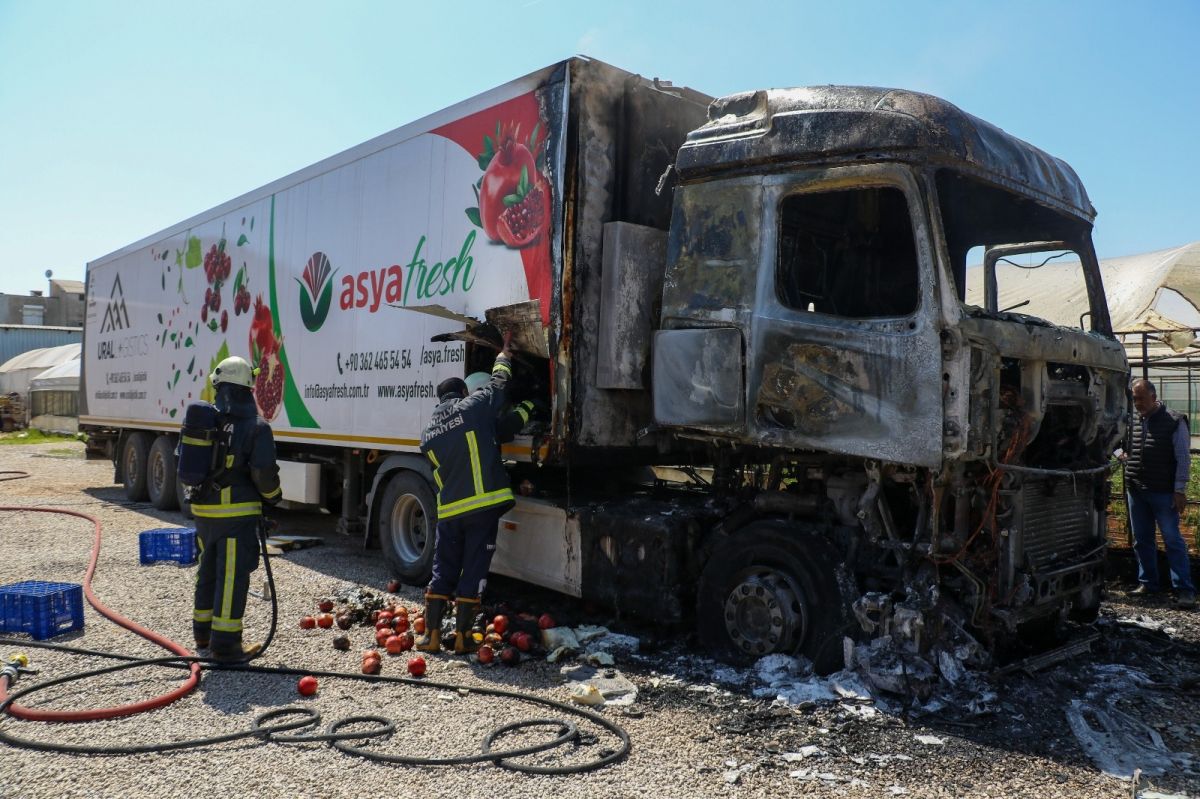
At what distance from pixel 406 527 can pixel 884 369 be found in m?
4.45

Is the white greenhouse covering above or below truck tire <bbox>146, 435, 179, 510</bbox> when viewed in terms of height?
above

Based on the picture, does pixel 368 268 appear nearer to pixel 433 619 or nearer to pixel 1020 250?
pixel 433 619

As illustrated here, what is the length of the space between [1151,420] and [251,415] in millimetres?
6755

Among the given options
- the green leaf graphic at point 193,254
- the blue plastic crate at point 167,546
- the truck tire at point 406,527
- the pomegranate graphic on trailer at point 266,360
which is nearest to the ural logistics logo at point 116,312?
the green leaf graphic at point 193,254

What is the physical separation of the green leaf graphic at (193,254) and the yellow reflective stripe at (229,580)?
6.16 metres

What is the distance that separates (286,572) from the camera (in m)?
7.91

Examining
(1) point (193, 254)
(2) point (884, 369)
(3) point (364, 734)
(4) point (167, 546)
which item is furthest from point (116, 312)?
(2) point (884, 369)

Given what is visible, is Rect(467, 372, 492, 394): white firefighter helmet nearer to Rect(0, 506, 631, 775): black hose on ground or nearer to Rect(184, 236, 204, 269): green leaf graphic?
Rect(0, 506, 631, 775): black hose on ground

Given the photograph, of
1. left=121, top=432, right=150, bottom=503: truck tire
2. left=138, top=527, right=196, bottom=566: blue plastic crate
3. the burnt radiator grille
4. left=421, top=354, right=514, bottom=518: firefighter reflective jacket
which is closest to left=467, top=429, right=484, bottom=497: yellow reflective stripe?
left=421, top=354, right=514, bottom=518: firefighter reflective jacket

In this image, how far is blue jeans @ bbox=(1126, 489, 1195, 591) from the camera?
698cm

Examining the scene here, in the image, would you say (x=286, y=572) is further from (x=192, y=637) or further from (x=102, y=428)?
(x=102, y=428)

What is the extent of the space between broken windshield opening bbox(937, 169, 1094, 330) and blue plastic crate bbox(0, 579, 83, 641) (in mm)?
5739

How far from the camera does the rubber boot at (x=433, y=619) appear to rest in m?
5.62

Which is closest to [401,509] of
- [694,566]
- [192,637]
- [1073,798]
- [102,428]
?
[192,637]
